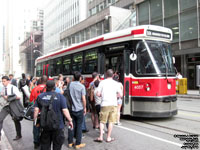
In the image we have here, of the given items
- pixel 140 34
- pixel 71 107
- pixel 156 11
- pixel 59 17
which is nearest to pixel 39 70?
pixel 140 34

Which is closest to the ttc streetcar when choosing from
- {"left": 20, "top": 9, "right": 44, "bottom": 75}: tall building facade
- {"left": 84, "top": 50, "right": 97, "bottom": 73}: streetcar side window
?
{"left": 84, "top": 50, "right": 97, "bottom": 73}: streetcar side window

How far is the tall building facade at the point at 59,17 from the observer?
188 feet

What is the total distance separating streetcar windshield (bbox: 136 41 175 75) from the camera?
7117mm

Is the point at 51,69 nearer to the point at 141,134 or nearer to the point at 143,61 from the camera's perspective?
the point at 143,61

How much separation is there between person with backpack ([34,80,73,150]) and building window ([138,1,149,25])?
23.8m

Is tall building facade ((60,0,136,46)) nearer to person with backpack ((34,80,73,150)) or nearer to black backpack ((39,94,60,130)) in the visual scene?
person with backpack ((34,80,73,150))

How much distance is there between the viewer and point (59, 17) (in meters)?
70.7

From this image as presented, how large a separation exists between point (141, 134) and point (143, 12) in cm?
2297

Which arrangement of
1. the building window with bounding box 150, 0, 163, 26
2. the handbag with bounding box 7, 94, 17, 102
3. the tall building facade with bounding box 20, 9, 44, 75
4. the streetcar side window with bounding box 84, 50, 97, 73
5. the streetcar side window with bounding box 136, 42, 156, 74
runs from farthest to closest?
1. the tall building facade with bounding box 20, 9, 44, 75
2. the building window with bounding box 150, 0, 163, 26
3. the streetcar side window with bounding box 84, 50, 97, 73
4. the streetcar side window with bounding box 136, 42, 156, 74
5. the handbag with bounding box 7, 94, 17, 102

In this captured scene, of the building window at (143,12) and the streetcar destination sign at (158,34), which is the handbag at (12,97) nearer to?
the streetcar destination sign at (158,34)

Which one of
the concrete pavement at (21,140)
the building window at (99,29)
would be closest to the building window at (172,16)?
Result: the building window at (99,29)

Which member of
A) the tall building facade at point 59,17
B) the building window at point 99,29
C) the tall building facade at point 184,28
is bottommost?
the tall building facade at point 184,28

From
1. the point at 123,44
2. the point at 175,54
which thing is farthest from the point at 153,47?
the point at 175,54

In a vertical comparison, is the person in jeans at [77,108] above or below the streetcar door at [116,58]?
below
